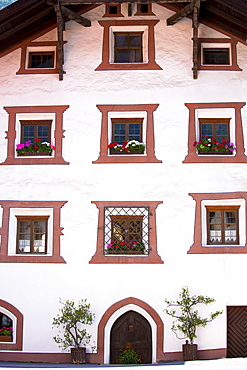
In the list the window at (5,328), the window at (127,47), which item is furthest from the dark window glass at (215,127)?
A: the window at (5,328)

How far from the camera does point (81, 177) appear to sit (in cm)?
1406

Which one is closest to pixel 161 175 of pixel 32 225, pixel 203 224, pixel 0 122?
pixel 203 224

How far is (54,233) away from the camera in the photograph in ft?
45.5

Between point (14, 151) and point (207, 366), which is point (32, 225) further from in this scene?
point (207, 366)

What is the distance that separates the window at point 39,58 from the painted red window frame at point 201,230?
500 cm

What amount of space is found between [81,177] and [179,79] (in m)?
3.54

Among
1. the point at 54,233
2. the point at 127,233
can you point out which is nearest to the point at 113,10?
the point at 127,233

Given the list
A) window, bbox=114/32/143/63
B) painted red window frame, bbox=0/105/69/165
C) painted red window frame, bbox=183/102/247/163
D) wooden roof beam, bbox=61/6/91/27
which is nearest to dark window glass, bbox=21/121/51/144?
painted red window frame, bbox=0/105/69/165

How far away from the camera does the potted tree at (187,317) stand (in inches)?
518

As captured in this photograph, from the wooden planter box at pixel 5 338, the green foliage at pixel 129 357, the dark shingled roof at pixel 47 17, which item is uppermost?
the dark shingled roof at pixel 47 17

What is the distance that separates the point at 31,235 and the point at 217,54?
22.1 feet

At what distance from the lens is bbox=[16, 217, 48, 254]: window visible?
554 inches

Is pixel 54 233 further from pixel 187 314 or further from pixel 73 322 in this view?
pixel 187 314

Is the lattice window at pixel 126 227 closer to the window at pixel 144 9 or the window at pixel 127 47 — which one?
the window at pixel 127 47
